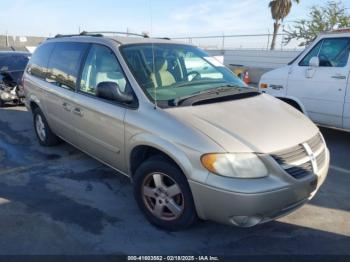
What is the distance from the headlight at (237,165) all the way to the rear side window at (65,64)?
253 centimetres

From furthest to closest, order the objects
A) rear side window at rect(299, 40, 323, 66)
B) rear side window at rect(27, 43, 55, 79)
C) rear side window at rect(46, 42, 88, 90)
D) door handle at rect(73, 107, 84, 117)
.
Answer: rear side window at rect(299, 40, 323, 66) → rear side window at rect(27, 43, 55, 79) → rear side window at rect(46, 42, 88, 90) → door handle at rect(73, 107, 84, 117)

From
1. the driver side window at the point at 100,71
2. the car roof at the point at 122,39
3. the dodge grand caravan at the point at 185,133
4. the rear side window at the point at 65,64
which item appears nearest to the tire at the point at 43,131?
the rear side window at the point at 65,64

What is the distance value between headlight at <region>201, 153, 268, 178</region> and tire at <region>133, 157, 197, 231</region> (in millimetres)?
379

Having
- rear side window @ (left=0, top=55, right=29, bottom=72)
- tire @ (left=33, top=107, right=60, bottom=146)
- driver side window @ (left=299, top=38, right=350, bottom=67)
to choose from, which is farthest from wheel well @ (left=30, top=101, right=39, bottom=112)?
rear side window @ (left=0, top=55, right=29, bottom=72)

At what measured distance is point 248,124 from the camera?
3.39 m

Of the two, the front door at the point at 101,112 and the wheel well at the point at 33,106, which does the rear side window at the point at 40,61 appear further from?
the front door at the point at 101,112

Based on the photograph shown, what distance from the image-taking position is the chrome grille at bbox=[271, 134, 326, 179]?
3.13m

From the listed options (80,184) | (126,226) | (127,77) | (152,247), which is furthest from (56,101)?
(152,247)

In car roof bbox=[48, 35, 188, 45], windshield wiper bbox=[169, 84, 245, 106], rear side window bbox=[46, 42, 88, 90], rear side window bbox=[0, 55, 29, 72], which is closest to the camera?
windshield wiper bbox=[169, 84, 245, 106]

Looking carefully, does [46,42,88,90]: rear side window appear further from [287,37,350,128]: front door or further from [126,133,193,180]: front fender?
[287,37,350,128]: front door

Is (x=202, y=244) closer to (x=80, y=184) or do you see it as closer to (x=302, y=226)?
(x=302, y=226)

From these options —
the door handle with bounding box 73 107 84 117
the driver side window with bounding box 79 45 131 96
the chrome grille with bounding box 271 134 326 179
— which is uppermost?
the driver side window with bounding box 79 45 131 96

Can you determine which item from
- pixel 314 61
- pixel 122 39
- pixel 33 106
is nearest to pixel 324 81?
pixel 314 61

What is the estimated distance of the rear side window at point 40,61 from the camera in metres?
5.87
